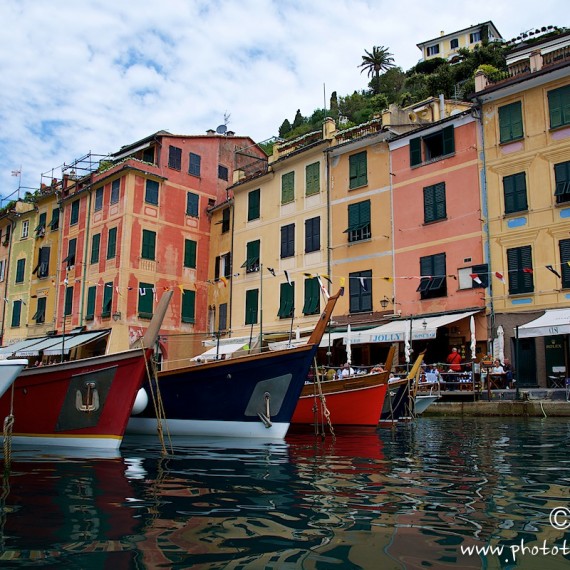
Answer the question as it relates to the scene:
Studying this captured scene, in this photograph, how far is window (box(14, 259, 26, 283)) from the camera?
135ft

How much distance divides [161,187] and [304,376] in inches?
958

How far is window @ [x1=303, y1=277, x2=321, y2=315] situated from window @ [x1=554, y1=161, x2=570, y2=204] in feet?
36.8

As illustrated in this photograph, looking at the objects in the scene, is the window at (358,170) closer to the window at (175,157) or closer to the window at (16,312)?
the window at (175,157)

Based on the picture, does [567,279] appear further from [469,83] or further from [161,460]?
[469,83]

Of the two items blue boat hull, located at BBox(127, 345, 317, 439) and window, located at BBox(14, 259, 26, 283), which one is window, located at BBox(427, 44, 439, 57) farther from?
blue boat hull, located at BBox(127, 345, 317, 439)

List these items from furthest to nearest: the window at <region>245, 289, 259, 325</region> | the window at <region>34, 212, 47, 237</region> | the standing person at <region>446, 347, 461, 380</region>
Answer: the window at <region>34, 212, 47, 237</region>
the window at <region>245, 289, 259, 325</region>
the standing person at <region>446, 347, 461, 380</region>

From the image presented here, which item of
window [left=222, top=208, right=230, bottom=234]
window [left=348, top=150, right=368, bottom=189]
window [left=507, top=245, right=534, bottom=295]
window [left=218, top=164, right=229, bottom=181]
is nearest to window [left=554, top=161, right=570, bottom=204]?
window [left=507, top=245, right=534, bottom=295]

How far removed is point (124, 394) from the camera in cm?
1058

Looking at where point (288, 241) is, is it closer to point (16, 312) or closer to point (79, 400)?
point (16, 312)

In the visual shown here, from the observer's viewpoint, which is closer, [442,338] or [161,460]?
[161,460]

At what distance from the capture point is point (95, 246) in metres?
35.3

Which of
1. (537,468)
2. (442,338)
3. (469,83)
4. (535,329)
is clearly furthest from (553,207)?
(469,83)

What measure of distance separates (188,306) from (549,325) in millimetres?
20554

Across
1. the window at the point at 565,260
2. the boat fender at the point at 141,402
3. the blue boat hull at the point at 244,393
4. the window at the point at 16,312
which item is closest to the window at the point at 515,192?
the window at the point at 565,260
